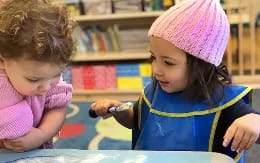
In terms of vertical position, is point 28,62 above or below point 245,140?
above

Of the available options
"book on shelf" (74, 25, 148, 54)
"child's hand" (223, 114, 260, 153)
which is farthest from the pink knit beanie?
"book on shelf" (74, 25, 148, 54)

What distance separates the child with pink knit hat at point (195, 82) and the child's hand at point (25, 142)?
27 cm

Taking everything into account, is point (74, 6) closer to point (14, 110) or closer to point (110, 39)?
point (110, 39)

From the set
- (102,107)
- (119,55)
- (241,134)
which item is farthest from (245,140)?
(119,55)

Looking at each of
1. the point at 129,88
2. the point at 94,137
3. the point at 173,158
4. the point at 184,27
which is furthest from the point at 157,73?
the point at 129,88

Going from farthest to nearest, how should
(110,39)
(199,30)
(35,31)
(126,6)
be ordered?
(110,39), (126,6), (199,30), (35,31)

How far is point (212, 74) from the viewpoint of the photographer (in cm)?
86

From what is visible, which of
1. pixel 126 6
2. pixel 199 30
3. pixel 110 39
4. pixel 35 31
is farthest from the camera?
pixel 110 39

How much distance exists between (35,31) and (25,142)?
0.22m

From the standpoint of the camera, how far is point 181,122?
0.85 meters

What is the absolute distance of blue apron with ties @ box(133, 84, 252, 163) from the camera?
32.5 inches

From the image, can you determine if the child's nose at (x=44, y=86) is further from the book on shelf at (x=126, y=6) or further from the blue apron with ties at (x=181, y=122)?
the book on shelf at (x=126, y=6)

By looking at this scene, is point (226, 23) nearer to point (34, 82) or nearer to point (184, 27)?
point (184, 27)

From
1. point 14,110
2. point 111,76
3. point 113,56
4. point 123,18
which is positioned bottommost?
point 111,76
